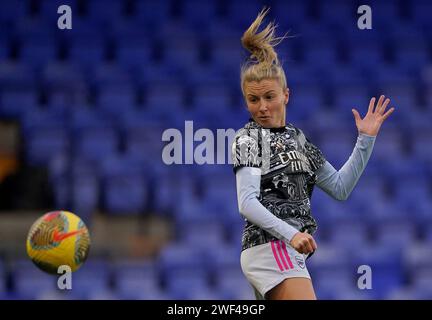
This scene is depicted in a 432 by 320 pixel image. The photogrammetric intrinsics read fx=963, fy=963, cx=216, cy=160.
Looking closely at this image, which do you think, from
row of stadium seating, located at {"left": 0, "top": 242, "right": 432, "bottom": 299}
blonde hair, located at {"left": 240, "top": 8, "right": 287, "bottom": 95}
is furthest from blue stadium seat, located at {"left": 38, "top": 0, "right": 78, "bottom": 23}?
blonde hair, located at {"left": 240, "top": 8, "right": 287, "bottom": 95}

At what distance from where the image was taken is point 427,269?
6176 millimetres

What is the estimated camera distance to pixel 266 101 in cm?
297

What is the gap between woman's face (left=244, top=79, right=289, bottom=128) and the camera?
296cm

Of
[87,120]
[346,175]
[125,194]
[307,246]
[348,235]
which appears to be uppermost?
[87,120]

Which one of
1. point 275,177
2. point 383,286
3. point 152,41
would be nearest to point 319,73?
point 152,41

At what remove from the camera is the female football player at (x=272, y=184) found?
279cm

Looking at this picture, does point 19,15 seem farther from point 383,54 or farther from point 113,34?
point 383,54

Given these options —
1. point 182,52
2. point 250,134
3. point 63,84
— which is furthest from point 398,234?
point 250,134

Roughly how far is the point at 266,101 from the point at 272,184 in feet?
0.87

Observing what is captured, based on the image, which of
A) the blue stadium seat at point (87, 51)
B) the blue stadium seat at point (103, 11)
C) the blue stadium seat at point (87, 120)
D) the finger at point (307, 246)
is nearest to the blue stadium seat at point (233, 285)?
the blue stadium seat at point (87, 120)

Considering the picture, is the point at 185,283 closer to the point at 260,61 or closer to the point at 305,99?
the point at 305,99
